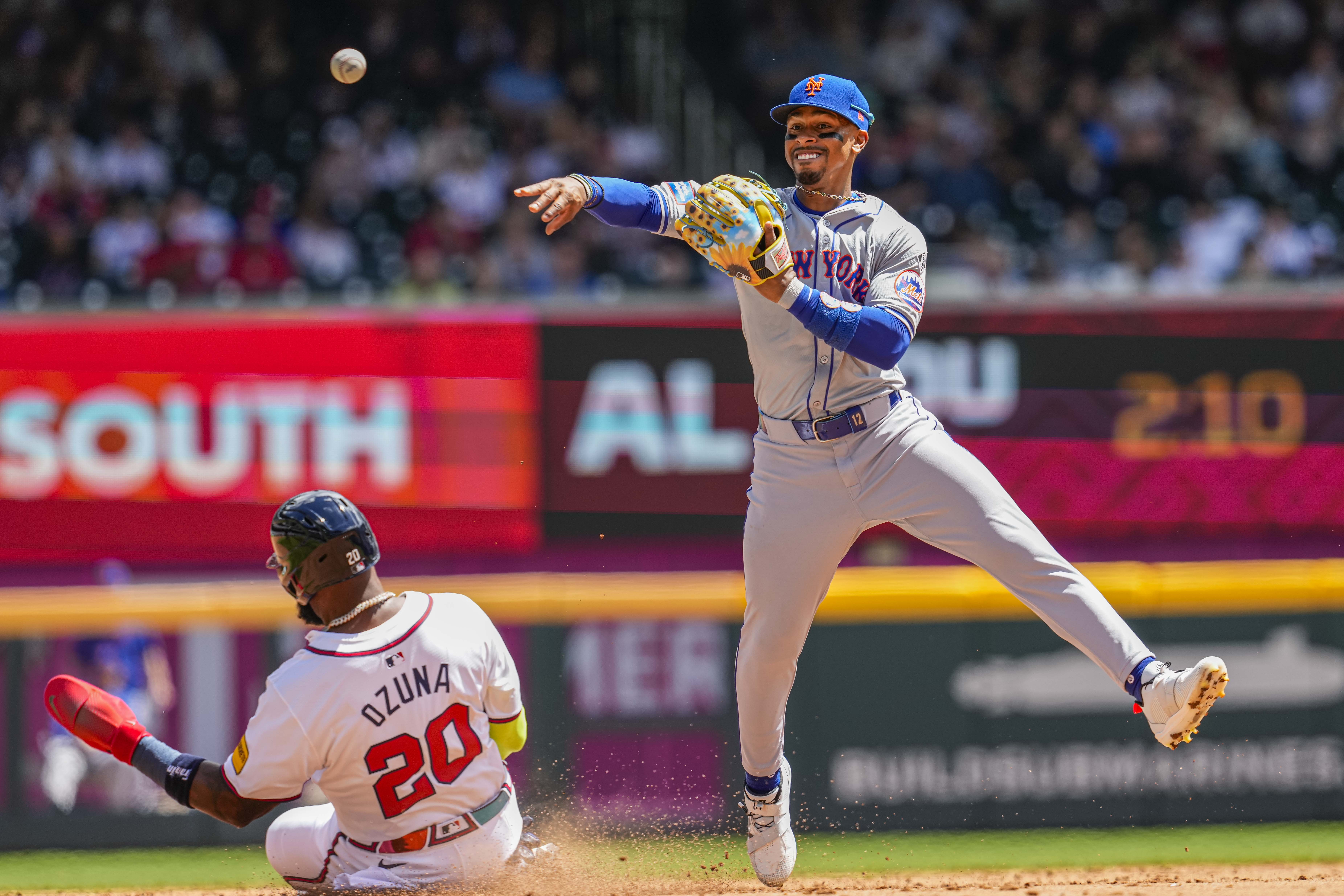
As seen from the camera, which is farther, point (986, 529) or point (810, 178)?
point (810, 178)

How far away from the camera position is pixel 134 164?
31.7ft

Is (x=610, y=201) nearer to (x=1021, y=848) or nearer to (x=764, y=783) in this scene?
(x=764, y=783)

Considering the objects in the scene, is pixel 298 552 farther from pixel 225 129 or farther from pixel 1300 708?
pixel 225 129

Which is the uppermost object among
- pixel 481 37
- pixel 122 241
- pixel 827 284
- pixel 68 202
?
pixel 481 37

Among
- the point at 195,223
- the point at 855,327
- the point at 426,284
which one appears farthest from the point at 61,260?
the point at 855,327

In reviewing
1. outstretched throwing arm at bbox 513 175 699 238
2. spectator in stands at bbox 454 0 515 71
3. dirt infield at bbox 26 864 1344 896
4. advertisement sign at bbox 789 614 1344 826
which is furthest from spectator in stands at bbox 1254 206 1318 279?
outstretched throwing arm at bbox 513 175 699 238

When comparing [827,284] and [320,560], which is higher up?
[827,284]

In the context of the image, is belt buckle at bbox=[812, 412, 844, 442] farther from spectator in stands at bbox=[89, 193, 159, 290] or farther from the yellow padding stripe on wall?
spectator in stands at bbox=[89, 193, 159, 290]

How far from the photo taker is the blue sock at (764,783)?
4.36 meters

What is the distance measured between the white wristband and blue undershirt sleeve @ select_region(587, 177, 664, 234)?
1.56ft

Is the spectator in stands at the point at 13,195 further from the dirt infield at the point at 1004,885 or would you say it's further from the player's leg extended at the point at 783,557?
the player's leg extended at the point at 783,557

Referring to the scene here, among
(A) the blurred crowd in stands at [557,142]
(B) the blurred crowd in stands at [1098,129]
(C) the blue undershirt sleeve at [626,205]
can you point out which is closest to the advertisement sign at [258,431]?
(A) the blurred crowd in stands at [557,142]

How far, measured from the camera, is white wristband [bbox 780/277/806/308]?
3.77m

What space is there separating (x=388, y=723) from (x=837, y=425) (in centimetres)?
145
